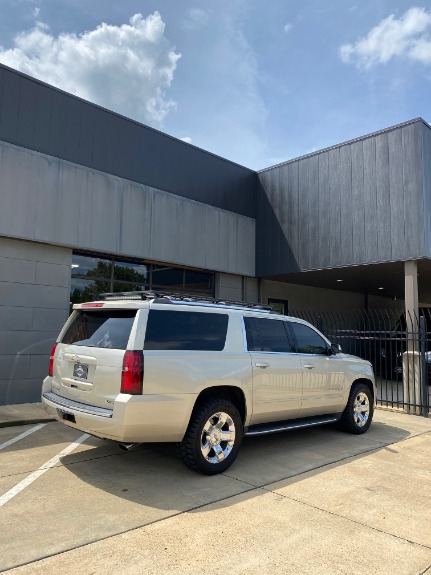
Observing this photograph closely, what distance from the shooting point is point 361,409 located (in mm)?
7438

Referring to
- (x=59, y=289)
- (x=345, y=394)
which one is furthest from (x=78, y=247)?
(x=345, y=394)

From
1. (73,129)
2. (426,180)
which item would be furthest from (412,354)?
(73,129)

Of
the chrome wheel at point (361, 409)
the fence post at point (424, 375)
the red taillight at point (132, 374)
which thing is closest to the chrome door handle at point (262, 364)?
the red taillight at point (132, 374)

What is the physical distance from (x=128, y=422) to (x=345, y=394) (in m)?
4.00

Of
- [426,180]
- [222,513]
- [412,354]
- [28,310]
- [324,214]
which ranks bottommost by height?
[222,513]

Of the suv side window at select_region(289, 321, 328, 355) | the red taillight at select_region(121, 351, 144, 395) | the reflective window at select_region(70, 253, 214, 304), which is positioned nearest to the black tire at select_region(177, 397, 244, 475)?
the red taillight at select_region(121, 351, 144, 395)

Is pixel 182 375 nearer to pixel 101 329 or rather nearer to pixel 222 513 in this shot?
pixel 101 329

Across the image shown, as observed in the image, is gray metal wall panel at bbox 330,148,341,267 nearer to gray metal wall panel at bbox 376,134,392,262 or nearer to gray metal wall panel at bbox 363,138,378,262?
gray metal wall panel at bbox 363,138,378,262

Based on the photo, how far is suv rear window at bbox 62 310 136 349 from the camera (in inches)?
189

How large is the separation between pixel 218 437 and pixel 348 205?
832 cm

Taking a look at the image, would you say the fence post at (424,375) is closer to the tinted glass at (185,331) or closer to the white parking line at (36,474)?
the tinted glass at (185,331)

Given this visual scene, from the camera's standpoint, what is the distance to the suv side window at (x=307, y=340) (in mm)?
6566

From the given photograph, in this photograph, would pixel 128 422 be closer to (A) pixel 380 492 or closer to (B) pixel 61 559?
(B) pixel 61 559

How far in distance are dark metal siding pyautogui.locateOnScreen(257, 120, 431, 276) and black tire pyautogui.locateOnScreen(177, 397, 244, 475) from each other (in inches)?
276
